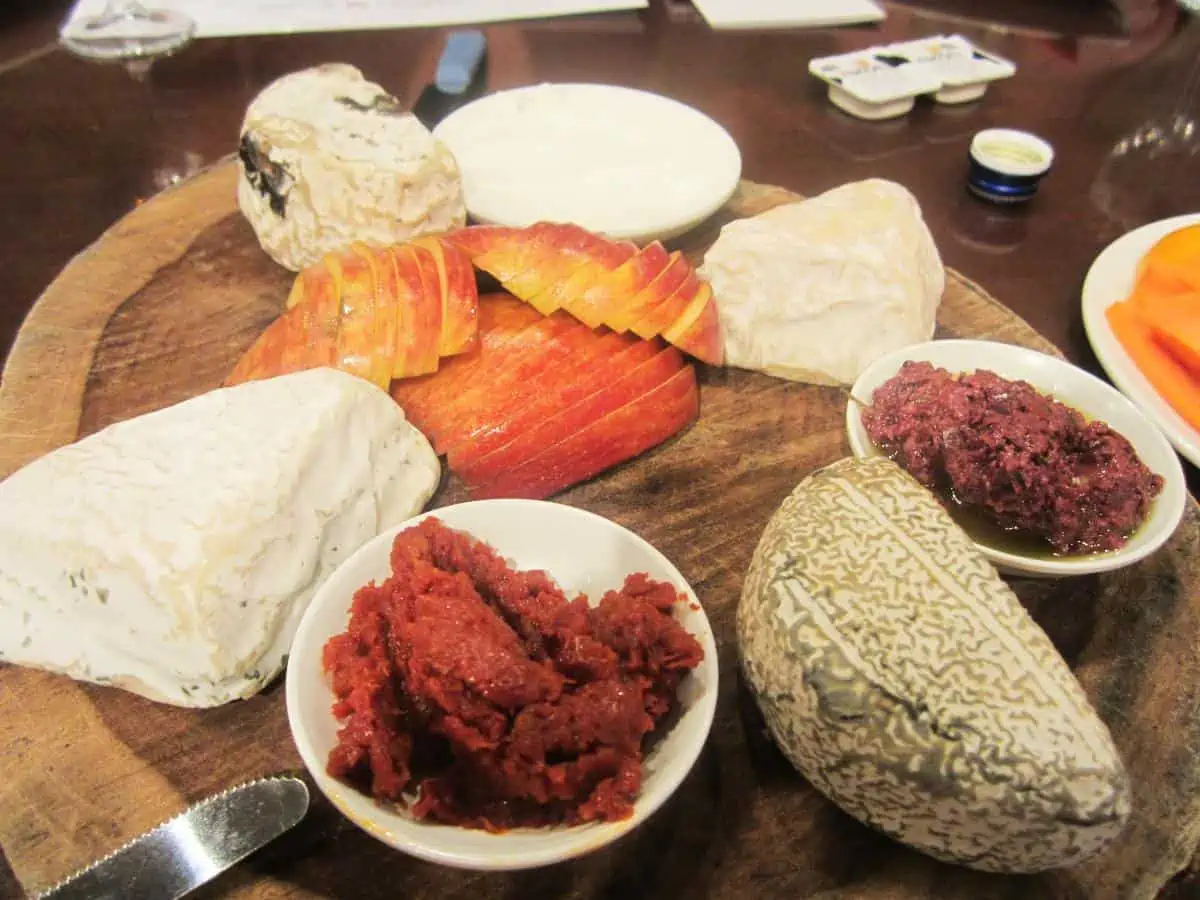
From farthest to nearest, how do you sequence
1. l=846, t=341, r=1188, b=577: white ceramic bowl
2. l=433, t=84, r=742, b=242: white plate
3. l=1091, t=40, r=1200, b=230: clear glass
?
l=1091, t=40, r=1200, b=230: clear glass → l=433, t=84, r=742, b=242: white plate → l=846, t=341, r=1188, b=577: white ceramic bowl

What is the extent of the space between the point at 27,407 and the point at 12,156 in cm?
228

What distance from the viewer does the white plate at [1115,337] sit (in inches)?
104

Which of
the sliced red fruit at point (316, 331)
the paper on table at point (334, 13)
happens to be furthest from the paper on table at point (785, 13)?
the sliced red fruit at point (316, 331)

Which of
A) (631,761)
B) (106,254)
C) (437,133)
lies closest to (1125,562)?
(631,761)

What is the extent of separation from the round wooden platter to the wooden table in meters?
1.08

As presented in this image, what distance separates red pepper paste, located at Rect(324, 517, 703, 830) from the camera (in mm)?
1534

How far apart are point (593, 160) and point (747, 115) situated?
4.97 feet

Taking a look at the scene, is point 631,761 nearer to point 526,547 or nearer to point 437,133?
point 526,547

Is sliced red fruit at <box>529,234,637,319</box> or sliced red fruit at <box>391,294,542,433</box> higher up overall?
sliced red fruit at <box>529,234,637,319</box>

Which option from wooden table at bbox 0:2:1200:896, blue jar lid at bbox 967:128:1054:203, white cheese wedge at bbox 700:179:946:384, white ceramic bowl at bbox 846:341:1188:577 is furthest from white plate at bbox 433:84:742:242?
blue jar lid at bbox 967:128:1054:203

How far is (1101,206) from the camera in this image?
163 inches

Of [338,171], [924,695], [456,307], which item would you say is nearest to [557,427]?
[456,307]

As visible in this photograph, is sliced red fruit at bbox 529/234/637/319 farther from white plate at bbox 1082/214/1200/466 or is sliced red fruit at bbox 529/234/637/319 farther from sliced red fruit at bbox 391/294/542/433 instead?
white plate at bbox 1082/214/1200/466

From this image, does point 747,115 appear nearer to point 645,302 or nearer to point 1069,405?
point 645,302
